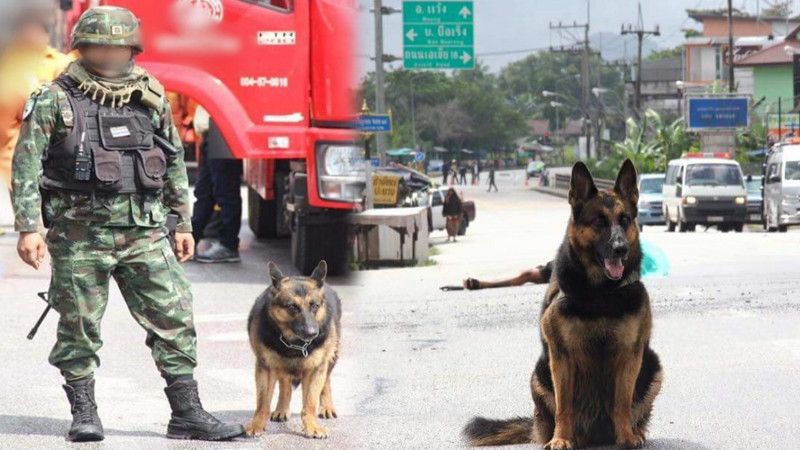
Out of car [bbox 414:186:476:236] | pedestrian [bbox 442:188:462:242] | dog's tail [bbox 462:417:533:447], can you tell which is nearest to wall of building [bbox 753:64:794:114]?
car [bbox 414:186:476:236]

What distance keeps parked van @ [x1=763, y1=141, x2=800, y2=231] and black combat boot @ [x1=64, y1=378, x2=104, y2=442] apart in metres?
18.9

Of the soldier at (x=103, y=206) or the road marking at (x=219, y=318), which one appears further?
the road marking at (x=219, y=318)

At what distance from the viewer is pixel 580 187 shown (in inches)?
191

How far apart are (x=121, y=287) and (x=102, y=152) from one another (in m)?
0.65

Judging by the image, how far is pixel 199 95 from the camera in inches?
357

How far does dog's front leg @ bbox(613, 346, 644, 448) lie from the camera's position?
16.0 ft

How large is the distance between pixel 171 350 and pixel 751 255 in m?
9.87

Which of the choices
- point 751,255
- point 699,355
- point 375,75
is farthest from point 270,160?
point 375,75

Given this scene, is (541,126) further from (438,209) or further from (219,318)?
(219,318)

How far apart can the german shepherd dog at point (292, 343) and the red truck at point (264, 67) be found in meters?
3.27

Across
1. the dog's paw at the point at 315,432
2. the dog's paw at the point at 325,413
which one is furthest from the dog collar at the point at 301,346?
the dog's paw at the point at 325,413

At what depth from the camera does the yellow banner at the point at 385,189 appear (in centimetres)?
1407

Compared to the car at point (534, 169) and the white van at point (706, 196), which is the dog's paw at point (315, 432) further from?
the car at point (534, 169)

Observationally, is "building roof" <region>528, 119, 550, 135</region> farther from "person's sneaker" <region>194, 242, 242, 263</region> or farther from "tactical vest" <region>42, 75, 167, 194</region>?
"tactical vest" <region>42, 75, 167, 194</region>
